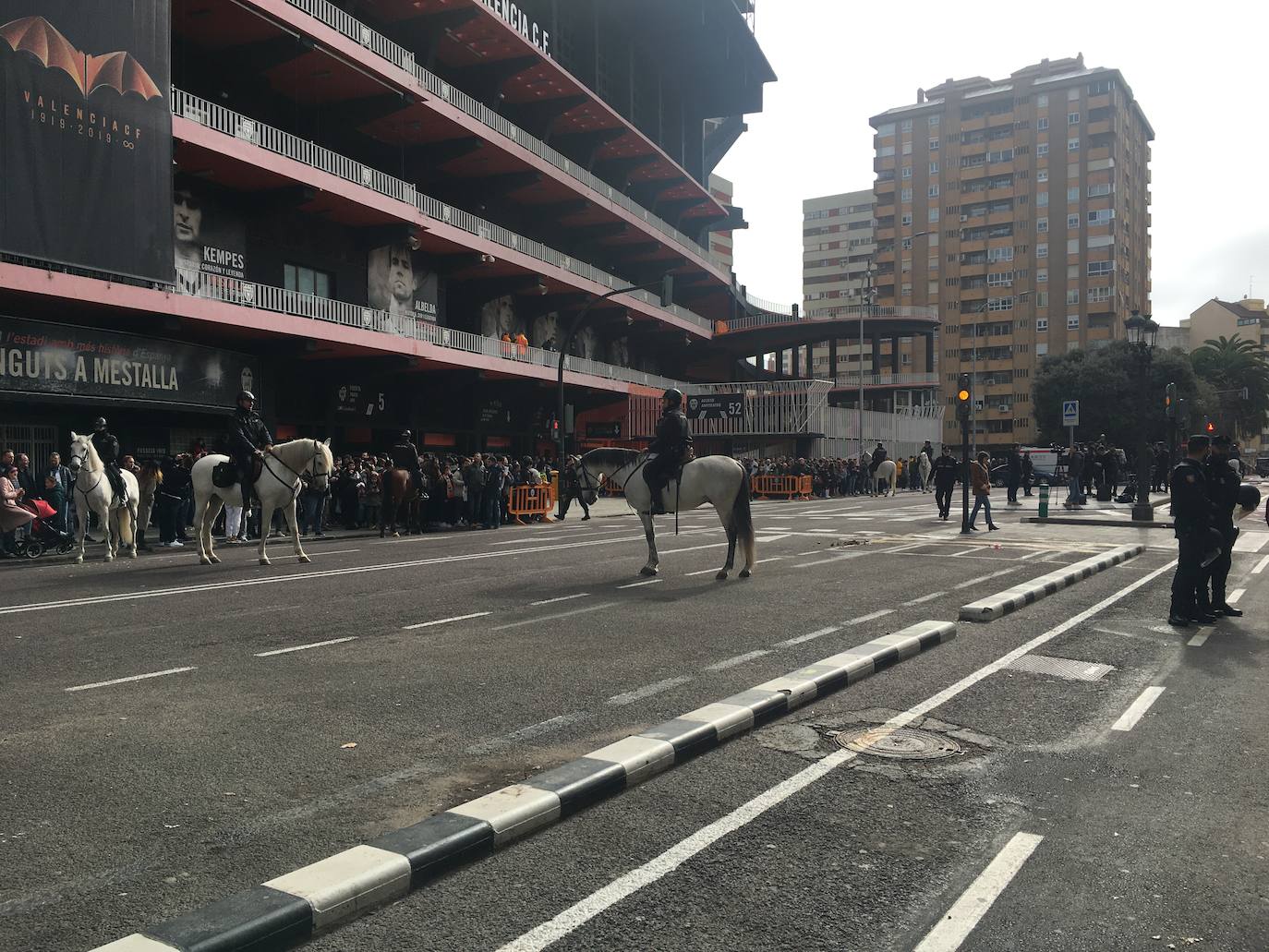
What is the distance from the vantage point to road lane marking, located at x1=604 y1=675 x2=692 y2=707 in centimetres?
635

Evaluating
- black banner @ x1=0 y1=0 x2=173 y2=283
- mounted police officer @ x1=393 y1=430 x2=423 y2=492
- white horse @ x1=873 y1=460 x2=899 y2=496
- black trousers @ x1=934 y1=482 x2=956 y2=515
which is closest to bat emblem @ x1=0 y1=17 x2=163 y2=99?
black banner @ x1=0 y1=0 x2=173 y2=283

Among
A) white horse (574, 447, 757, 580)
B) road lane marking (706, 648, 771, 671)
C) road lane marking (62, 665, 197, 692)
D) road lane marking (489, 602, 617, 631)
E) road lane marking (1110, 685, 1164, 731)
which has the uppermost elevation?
white horse (574, 447, 757, 580)

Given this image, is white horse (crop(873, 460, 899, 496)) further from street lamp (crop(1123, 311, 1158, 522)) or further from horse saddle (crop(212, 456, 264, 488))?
horse saddle (crop(212, 456, 264, 488))

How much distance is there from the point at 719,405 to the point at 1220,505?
42134 mm

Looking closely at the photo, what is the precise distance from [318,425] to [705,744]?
87.5ft

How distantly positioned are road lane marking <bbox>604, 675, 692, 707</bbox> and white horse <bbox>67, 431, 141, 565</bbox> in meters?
12.3

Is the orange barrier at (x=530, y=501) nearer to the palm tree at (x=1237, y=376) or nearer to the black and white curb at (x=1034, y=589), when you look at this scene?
the black and white curb at (x=1034, y=589)

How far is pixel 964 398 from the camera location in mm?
20656

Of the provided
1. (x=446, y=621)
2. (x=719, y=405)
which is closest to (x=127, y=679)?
(x=446, y=621)

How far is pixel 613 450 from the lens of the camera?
13992 millimetres

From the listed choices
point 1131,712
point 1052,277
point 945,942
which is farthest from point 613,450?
point 1052,277

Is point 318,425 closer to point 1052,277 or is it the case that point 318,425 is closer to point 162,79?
point 162,79

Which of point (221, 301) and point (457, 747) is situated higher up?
point (221, 301)

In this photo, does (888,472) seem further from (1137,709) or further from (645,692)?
(645,692)
